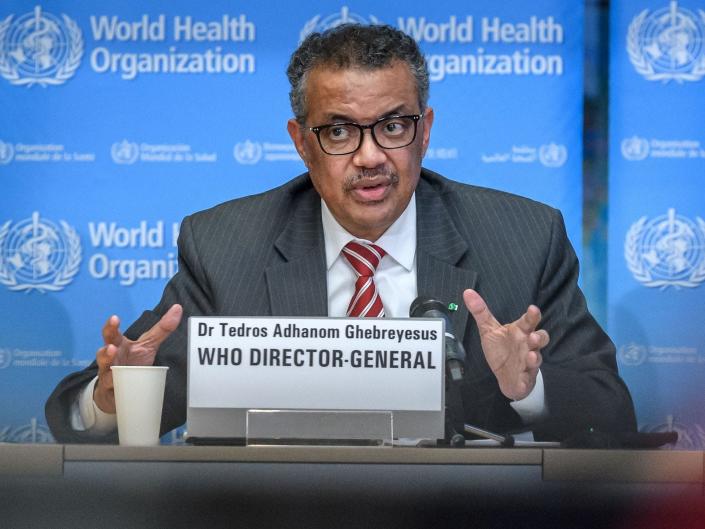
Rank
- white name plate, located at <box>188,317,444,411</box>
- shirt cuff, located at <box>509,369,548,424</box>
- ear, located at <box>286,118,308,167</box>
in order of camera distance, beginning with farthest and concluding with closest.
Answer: ear, located at <box>286,118,308,167</box>, shirt cuff, located at <box>509,369,548,424</box>, white name plate, located at <box>188,317,444,411</box>

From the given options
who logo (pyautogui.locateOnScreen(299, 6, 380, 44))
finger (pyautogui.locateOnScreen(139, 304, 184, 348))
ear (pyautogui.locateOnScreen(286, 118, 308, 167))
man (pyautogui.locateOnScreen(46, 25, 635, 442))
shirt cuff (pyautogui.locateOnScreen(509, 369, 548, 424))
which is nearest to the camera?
finger (pyautogui.locateOnScreen(139, 304, 184, 348))

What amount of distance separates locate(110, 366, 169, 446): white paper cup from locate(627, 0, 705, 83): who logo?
2763mm

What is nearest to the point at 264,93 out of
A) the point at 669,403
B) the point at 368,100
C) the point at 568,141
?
the point at 568,141

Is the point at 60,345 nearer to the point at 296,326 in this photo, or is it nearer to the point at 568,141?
the point at 568,141

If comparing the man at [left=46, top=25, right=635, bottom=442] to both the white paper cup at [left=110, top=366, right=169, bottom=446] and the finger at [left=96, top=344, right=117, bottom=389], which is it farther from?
the white paper cup at [left=110, top=366, right=169, bottom=446]

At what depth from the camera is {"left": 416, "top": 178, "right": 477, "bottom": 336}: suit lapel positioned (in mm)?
2668

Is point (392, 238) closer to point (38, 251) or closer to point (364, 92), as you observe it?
point (364, 92)

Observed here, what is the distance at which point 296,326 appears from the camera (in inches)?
66.1

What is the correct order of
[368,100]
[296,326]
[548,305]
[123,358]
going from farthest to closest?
[548,305], [368,100], [123,358], [296,326]

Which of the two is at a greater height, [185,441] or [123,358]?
[123,358]

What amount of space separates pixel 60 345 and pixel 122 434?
2.38 m

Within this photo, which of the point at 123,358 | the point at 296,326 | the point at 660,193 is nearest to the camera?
the point at 296,326

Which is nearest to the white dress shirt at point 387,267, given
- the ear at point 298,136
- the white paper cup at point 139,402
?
the ear at point 298,136

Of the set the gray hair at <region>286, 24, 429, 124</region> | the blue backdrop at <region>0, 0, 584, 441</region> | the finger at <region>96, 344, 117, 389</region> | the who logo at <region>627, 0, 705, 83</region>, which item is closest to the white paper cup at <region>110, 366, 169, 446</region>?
the finger at <region>96, 344, 117, 389</region>
